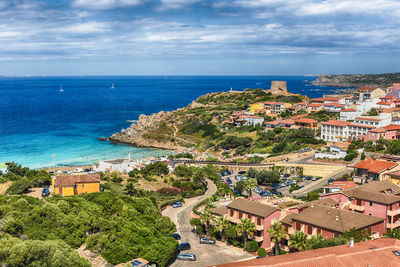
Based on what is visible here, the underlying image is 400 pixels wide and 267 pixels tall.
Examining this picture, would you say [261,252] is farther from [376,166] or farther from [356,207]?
[376,166]

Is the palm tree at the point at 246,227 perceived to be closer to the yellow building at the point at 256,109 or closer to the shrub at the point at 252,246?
the shrub at the point at 252,246

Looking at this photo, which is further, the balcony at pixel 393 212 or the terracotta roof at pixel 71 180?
the terracotta roof at pixel 71 180

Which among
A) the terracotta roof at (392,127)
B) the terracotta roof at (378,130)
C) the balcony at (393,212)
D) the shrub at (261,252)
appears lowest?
A: the shrub at (261,252)

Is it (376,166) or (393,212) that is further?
(376,166)

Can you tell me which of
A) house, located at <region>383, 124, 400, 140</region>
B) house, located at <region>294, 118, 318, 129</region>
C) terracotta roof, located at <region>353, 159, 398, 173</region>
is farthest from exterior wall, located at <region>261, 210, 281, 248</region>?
house, located at <region>294, 118, 318, 129</region>

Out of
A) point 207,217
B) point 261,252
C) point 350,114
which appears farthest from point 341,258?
point 350,114

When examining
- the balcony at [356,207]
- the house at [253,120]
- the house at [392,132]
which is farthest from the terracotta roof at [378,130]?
the balcony at [356,207]

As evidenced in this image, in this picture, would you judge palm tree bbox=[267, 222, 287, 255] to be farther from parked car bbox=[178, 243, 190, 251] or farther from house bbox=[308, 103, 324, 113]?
house bbox=[308, 103, 324, 113]

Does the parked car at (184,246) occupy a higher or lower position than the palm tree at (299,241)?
lower
